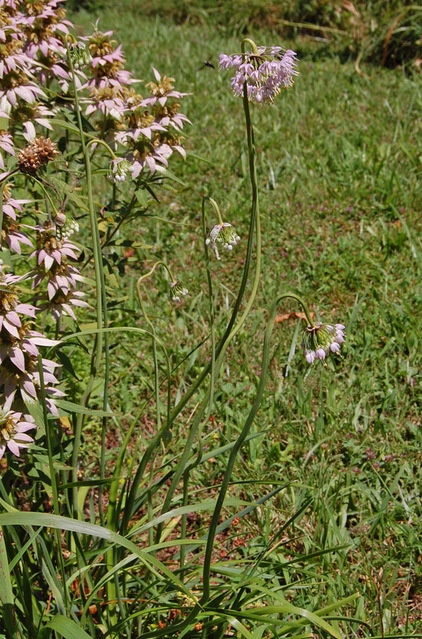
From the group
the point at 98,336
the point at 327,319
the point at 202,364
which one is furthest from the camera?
the point at 327,319

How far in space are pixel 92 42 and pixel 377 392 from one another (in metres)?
1.52

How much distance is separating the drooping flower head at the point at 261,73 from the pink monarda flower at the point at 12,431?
83cm

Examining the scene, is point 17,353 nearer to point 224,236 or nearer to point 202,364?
point 224,236

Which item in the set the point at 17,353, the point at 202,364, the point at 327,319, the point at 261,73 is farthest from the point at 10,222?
the point at 327,319

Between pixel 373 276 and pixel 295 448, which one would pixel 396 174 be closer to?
pixel 373 276

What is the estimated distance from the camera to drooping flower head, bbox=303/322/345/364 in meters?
1.47

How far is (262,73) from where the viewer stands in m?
1.33

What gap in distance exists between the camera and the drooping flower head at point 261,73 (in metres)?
1.32

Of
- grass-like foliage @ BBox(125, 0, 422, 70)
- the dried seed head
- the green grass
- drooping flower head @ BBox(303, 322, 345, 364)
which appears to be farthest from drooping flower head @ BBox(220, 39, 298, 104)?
grass-like foliage @ BBox(125, 0, 422, 70)

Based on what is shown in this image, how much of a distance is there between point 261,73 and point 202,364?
1.82 meters

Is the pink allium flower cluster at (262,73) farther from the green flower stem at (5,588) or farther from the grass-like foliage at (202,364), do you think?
the green flower stem at (5,588)

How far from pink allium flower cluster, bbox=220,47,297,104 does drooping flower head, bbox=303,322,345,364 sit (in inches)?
16.9

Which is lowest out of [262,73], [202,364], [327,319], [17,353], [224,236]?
[202,364]

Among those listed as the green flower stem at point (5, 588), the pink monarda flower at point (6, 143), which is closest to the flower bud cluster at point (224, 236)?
the pink monarda flower at point (6, 143)
